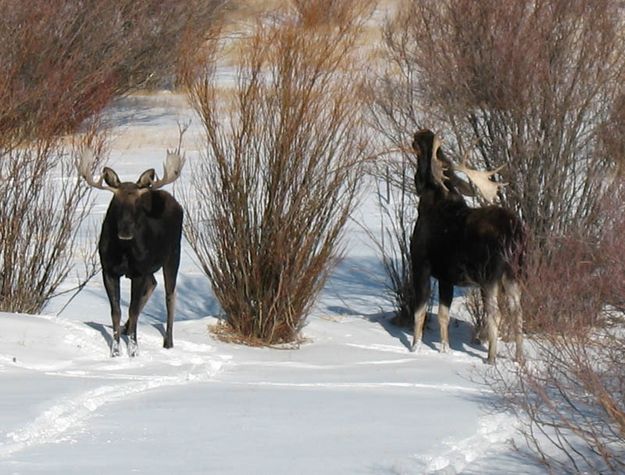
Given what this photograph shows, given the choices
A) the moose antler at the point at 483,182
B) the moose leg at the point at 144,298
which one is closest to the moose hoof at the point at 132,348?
the moose leg at the point at 144,298

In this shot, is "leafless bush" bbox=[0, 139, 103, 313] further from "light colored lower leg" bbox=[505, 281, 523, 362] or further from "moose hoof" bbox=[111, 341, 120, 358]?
"light colored lower leg" bbox=[505, 281, 523, 362]

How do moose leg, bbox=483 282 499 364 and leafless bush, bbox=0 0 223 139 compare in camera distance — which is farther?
leafless bush, bbox=0 0 223 139

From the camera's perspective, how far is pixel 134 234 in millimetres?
12430

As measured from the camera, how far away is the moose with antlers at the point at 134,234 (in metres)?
12.4

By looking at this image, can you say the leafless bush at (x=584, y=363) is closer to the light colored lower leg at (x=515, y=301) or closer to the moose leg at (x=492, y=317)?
the light colored lower leg at (x=515, y=301)

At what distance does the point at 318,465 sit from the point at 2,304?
636 centimetres

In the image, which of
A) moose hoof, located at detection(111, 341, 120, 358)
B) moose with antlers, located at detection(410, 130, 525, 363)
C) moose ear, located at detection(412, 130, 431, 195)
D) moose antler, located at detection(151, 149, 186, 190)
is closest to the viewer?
moose hoof, located at detection(111, 341, 120, 358)

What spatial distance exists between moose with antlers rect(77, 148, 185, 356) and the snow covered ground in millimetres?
356

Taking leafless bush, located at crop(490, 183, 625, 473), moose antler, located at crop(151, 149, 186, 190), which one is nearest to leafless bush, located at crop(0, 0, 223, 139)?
moose antler, located at crop(151, 149, 186, 190)

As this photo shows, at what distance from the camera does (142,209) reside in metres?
12.6

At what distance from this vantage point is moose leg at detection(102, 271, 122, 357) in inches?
489

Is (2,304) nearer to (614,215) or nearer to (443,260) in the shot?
(443,260)

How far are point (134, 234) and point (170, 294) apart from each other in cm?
88

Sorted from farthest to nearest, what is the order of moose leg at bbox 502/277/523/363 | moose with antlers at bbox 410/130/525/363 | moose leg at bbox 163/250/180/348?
moose with antlers at bbox 410/130/525/363, moose leg at bbox 163/250/180/348, moose leg at bbox 502/277/523/363
